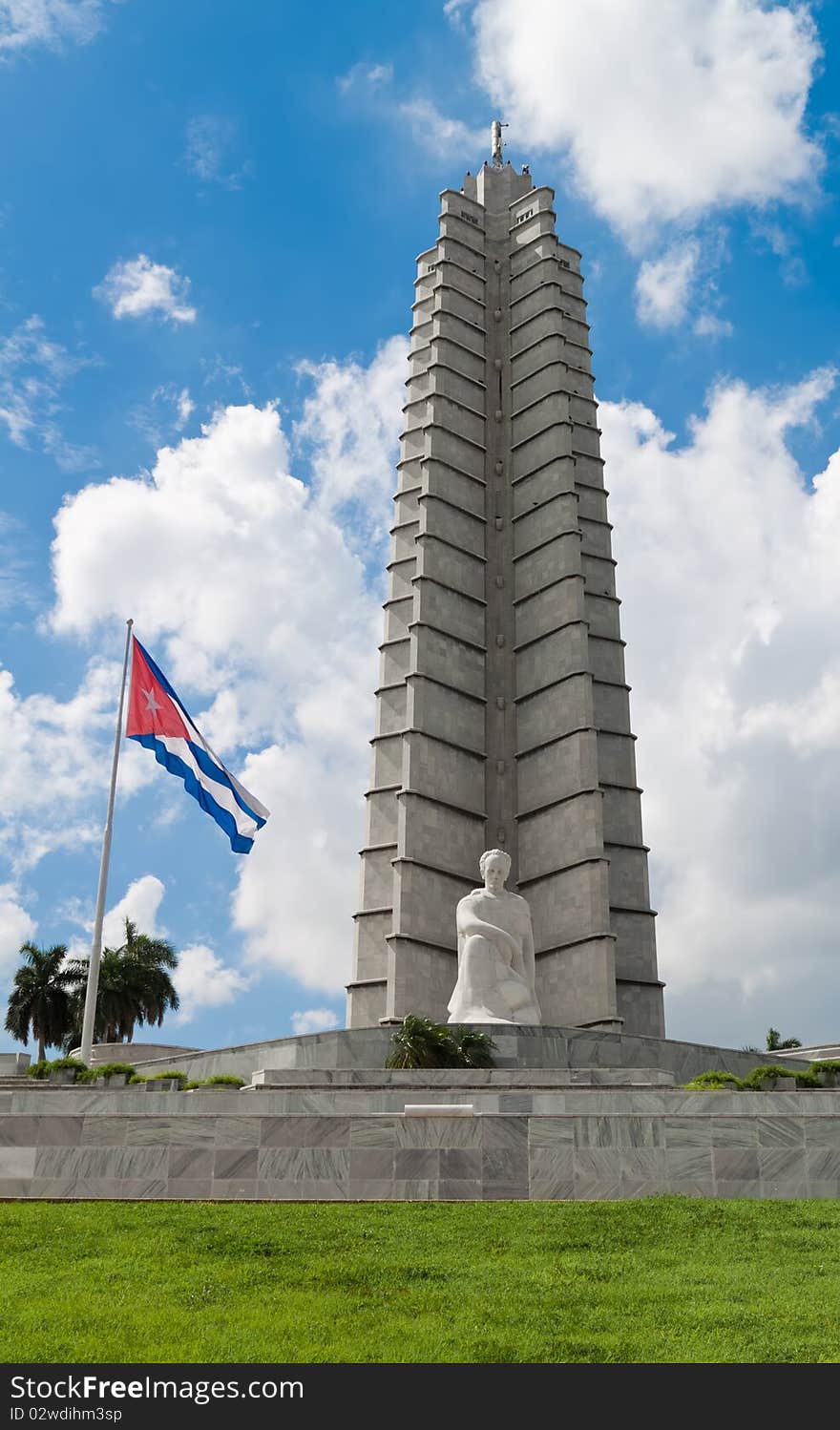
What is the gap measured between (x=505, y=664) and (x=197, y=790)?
55.8 feet

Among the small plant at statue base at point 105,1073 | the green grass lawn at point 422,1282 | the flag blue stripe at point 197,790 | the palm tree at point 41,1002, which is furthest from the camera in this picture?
the palm tree at point 41,1002

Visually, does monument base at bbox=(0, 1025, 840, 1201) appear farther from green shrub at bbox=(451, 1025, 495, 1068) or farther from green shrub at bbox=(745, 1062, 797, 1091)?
green shrub at bbox=(745, 1062, 797, 1091)

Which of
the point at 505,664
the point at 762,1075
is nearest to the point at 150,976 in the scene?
the point at 505,664

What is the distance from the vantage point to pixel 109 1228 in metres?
10.4

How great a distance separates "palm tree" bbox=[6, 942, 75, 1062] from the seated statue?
2957 cm

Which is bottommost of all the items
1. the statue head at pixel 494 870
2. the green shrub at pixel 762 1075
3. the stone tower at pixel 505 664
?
the green shrub at pixel 762 1075

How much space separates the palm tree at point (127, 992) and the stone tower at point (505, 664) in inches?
673

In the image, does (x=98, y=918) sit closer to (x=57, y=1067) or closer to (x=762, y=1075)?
(x=57, y=1067)

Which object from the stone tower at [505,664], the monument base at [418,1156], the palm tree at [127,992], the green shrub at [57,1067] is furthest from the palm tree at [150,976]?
the monument base at [418,1156]

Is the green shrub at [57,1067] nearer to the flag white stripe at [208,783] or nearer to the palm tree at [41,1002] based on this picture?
the flag white stripe at [208,783]

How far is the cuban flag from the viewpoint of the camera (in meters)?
27.0

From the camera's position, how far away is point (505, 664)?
4178 centimetres

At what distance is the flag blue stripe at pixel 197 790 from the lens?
2689cm

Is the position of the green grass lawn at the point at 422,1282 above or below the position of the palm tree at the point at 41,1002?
below
